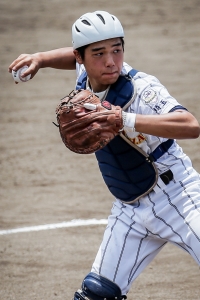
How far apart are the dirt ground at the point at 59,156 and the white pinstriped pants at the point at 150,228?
1.08 metres

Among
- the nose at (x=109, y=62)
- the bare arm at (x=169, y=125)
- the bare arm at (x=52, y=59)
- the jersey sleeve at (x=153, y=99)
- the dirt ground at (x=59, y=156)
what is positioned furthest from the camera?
the dirt ground at (x=59, y=156)

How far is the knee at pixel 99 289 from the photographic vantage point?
4387 mm

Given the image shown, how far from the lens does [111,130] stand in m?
3.83

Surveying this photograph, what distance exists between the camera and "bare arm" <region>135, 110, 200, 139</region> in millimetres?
3781

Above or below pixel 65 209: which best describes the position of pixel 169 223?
above

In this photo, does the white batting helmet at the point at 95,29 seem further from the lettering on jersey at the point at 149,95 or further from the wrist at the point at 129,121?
the wrist at the point at 129,121

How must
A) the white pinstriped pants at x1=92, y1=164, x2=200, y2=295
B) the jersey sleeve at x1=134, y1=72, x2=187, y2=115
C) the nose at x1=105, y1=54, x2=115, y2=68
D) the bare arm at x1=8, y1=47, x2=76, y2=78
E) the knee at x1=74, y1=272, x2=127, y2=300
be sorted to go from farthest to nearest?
the bare arm at x1=8, y1=47, x2=76, y2=78 < the knee at x1=74, y1=272, x2=127, y2=300 < the white pinstriped pants at x1=92, y1=164, x2=200, y2=295 < the nose at x1=105, y1=54, x2=115, y2=68 < the jersey sleeve at x1=134, y1=72, x2=187, y2=115

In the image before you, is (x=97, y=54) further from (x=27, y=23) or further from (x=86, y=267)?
(x=27, y=23)

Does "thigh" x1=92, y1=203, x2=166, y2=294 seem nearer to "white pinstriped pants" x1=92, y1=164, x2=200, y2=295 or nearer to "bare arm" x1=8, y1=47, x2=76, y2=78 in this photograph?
"white pinstriped pants" x1=92, y1=164, x2=200, y2=295

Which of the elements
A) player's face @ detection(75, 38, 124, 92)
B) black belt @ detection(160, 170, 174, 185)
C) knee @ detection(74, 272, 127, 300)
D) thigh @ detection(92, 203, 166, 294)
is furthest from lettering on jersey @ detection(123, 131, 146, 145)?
knee @ detection(74, 272, 127, 300)

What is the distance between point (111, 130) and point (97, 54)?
658 millimetres

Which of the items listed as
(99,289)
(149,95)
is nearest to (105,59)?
(149,95)

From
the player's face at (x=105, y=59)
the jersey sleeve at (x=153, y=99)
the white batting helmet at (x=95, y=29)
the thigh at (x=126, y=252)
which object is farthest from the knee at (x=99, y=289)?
the white batting helmet at (x=95, y=29)

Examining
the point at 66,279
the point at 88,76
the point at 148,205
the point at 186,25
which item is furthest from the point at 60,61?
the point at 186,25
